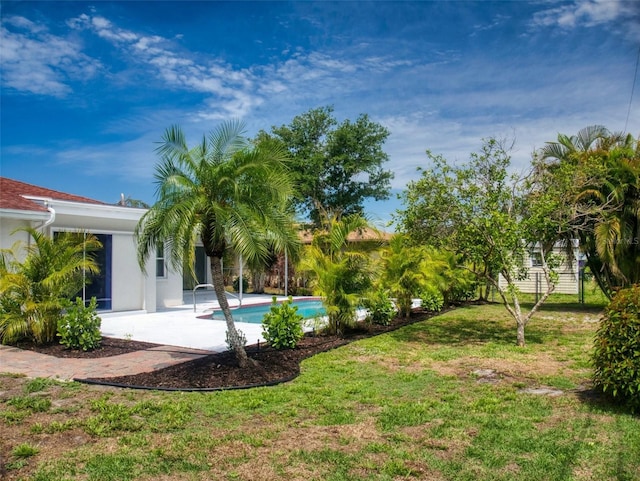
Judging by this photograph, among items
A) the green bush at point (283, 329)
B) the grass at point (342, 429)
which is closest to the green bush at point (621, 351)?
the grass at point (342, 429)

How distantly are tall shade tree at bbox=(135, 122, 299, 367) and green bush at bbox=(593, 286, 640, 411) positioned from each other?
420 cm

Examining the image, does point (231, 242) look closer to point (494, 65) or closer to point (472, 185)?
point (472, 185)

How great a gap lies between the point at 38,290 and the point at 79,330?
5.01 feet

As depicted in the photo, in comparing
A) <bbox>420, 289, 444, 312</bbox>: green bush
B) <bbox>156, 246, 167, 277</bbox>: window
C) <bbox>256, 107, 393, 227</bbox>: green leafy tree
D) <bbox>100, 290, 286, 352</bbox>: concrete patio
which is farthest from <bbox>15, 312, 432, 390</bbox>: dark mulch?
<bbox>256, 107, 393, 227</bbox>: green leafy tree

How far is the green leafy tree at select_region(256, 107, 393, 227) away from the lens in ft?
86.9

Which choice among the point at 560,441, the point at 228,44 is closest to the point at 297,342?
the point at 560,441

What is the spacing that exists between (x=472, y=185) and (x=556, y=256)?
7.62ft

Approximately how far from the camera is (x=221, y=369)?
304 inches

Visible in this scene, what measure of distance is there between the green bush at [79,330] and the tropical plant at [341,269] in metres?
4.33

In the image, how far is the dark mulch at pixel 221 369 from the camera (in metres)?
7.10

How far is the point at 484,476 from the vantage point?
410 centimetres

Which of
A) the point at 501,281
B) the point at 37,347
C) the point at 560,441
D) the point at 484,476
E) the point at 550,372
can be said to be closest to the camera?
the point at 484,476

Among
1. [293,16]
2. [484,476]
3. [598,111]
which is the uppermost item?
[293,16]

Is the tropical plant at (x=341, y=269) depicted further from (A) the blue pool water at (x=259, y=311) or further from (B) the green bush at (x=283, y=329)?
(A) the blue pool water at (x=259, y=311)
